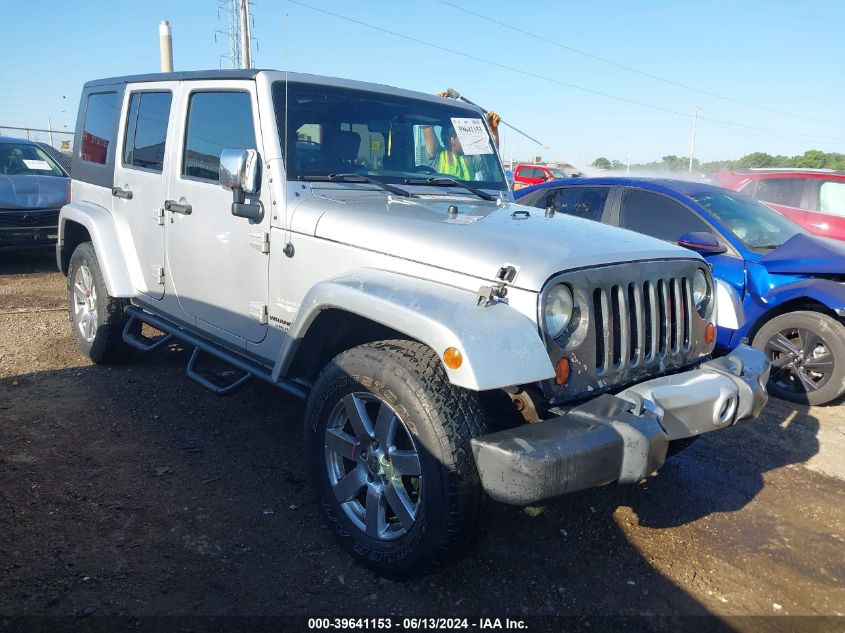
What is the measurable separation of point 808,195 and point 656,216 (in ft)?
14.0

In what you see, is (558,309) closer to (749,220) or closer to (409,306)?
(409,306)

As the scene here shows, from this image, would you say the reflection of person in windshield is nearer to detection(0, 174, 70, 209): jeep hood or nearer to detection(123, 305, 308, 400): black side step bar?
detection(123, 305, 308, 400): black side step bar

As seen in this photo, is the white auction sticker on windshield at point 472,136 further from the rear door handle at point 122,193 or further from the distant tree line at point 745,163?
the distant tree line at point 745,163

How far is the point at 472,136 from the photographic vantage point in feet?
14.0

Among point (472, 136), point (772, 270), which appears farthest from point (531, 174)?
point (472, 136)

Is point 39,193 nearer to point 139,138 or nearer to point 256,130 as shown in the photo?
point 139,138

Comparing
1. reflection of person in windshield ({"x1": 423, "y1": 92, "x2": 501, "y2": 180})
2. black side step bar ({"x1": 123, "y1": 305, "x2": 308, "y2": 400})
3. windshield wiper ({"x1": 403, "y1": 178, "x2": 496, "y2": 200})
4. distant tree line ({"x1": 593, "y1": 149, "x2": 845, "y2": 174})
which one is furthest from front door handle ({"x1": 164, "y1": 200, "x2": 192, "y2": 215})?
distant tree line ({"x1": 593, "y1": 149, "x2": 845, "y2": 174})

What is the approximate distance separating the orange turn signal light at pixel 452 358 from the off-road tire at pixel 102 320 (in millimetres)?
3377

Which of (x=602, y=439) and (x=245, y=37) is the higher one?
(x=245, y=37)

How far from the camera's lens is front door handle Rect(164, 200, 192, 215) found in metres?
3.93

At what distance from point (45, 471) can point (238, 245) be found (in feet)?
5.24

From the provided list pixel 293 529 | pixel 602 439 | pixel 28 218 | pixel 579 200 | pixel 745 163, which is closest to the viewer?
pixel 602 439

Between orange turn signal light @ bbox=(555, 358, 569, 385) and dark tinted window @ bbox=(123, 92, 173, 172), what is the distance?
295 cm

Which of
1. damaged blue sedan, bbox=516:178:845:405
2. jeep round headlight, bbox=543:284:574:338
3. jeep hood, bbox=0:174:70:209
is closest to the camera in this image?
jeep round headlight, bbox=543:284:574:338
